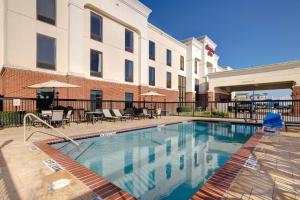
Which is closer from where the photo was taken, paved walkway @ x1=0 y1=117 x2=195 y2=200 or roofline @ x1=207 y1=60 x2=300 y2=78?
paved walkway @ x1=0 y1=117 x2=195 y2=200

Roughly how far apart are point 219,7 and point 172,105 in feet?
40.8

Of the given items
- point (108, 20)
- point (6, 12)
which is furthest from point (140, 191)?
point (108, 20)

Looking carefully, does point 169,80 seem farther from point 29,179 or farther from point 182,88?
point 29,179

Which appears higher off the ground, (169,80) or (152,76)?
(152,76)

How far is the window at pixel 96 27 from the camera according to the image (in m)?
15.2

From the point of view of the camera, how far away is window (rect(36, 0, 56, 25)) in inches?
476

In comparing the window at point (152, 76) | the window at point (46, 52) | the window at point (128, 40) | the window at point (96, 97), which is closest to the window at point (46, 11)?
the window at point (46, 52)

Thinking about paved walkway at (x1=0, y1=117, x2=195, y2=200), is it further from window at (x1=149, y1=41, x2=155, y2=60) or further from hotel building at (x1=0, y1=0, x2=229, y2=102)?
window at (x1=149, y1=41, x2=155, y2=60)

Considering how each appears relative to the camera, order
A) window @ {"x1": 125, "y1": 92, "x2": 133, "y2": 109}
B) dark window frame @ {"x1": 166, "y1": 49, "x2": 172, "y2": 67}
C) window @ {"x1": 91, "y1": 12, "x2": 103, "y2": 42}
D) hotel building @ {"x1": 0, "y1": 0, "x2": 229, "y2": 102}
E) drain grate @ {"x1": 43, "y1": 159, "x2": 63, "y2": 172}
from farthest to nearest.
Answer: dark window frame @ {"x1": 166, "y1": 49, "x2": 172, "y2": 67}
window @ {"x1": 125, "y1": 92, "x2": 133, "y2": 109}
window @ {"x1": 91, "y1": 12, "x2": 103, "y2": 42}
hotel building @ {"x1": 0, "y1": 0, "x2": 229, "y2": 102}
drain grate @ {"x1": 43, "y1": 159, "x2": 63, "y2": 172}

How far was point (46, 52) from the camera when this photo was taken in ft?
40.7

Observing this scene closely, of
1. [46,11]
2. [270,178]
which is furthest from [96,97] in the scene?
[270,178]

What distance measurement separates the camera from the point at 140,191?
347 centimetres

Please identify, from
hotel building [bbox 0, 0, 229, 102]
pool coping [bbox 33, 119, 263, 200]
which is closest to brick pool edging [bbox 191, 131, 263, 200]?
pool coping [bbox 33, 119, 263, 200]

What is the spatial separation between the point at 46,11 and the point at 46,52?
2735mm
